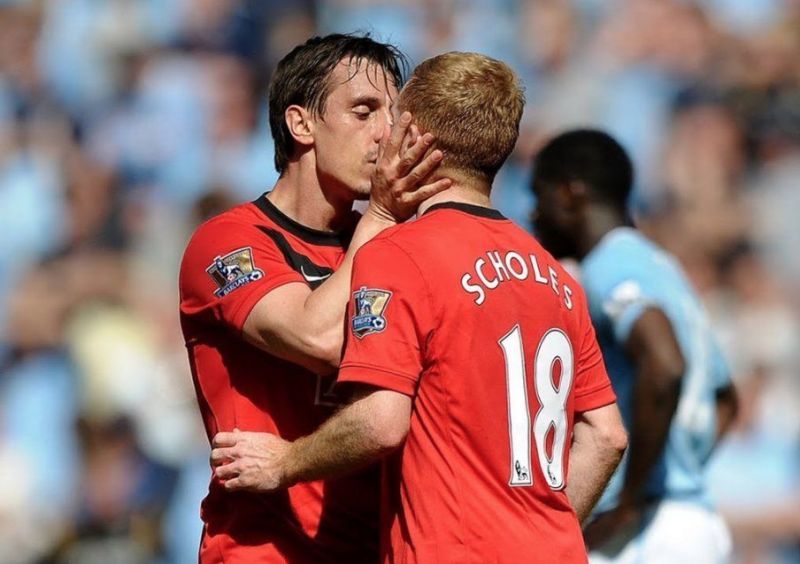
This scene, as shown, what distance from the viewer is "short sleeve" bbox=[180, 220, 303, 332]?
3.47 metres

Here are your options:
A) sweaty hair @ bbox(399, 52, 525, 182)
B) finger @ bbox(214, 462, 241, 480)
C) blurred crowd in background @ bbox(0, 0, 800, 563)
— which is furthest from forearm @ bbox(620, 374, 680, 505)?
blurred crowd in background @ bbox(0, 0, 800, 563)

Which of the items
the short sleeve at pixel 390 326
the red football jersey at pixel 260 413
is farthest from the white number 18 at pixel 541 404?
the red football jersey at pixel 260 413

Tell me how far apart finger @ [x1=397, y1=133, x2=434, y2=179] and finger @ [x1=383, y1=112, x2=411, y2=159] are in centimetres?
4

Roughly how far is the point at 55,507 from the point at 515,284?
557cm

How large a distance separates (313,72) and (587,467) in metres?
1.34

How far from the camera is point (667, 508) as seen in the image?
17.0 feet

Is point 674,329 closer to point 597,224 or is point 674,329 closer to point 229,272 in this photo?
point 597,224

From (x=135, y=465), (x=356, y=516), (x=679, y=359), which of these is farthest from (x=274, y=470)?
(x=135, y=465)

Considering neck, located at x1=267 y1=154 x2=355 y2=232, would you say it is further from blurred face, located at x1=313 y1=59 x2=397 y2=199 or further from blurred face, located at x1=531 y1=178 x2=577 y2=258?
blurred face, located at x1=531 y1=178 x2=577 y2=258

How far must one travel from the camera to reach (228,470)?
3.39 metres

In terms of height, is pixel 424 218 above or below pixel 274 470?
above

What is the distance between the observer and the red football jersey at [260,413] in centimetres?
358

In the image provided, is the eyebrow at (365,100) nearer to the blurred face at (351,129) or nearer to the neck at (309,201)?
the blurred face at (351,129)

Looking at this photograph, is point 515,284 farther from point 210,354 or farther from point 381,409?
point 210,354
